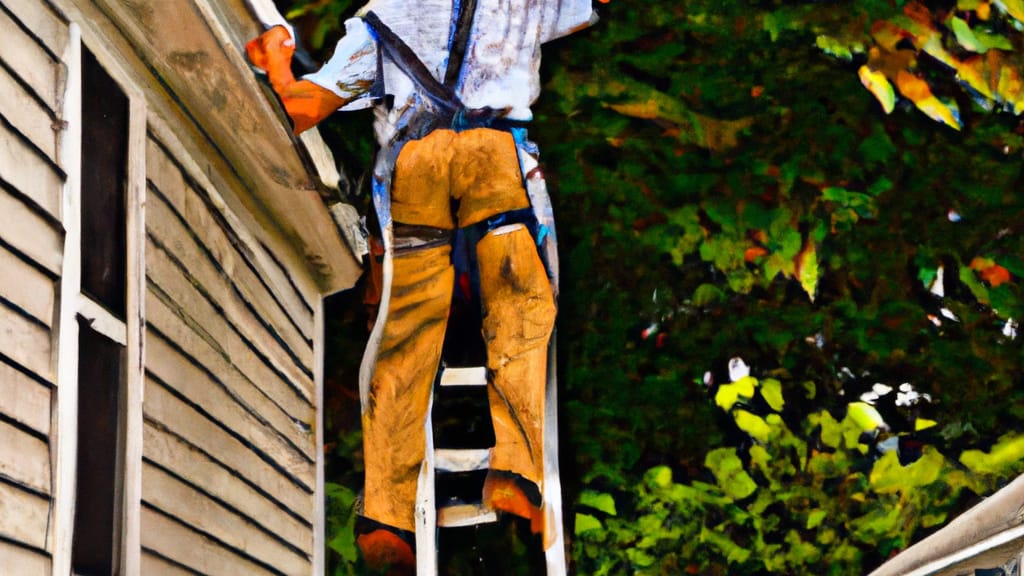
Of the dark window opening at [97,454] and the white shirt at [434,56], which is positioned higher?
the white shirt at [434,56]

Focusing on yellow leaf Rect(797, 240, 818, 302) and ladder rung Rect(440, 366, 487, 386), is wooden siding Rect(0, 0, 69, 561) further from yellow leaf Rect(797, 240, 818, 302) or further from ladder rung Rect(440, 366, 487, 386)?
yellow leaf Rect(797, 240, 818, 302)

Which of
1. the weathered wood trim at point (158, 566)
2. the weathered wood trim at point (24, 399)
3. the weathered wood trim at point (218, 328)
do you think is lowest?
the weathered wood trim at point (158, 566)

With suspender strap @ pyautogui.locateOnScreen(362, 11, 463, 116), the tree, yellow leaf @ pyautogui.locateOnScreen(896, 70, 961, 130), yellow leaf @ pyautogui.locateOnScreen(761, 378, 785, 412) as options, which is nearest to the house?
suspender strap @ pyautogui.locateOnScreen(362, 11, 463, 116)

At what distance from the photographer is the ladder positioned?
14.1 feet

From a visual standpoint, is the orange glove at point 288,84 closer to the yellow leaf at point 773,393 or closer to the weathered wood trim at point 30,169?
the weathered wood trim at point 30,169

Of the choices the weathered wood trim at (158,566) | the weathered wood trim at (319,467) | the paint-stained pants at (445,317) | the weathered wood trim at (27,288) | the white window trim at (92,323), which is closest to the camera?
the weathered wood trim at (27,288)

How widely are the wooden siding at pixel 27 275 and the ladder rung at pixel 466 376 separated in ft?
5.23

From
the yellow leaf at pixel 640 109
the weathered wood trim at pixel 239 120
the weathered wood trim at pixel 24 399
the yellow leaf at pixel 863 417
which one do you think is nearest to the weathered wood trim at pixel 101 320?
the weathered wood trim at pixel 24 399

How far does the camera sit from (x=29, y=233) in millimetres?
2877

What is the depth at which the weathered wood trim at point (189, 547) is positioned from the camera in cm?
349

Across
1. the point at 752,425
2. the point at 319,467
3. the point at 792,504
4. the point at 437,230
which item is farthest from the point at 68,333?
the point at 792,504

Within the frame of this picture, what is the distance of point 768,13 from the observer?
4688 millimetres

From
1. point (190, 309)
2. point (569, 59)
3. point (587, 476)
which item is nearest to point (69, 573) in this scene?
point (190, 309)

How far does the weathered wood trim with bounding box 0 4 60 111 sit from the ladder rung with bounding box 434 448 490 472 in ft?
5.60
